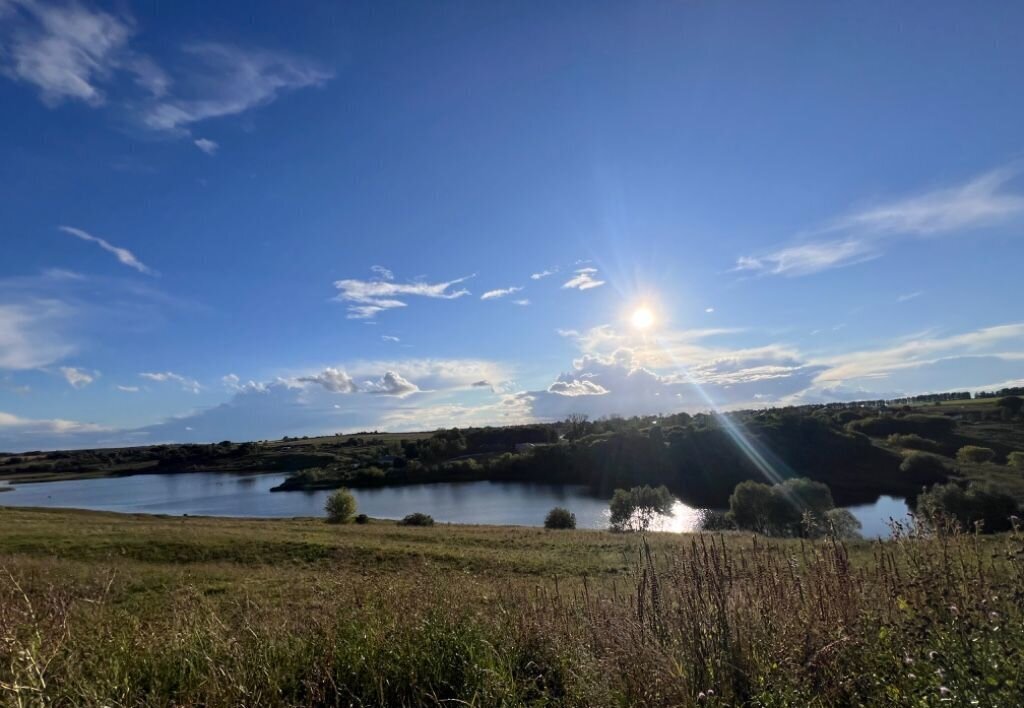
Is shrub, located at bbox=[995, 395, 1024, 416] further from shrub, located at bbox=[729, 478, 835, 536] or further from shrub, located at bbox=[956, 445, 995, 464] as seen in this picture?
shrub, located at bbox=[729, 478, 835, 536]

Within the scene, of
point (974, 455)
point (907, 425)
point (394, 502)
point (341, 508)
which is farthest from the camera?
point (907, 425)

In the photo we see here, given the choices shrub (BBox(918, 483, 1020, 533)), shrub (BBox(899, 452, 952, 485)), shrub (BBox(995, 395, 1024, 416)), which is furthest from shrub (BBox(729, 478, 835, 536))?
shrub (BBox(995, 395, 1024, 416))

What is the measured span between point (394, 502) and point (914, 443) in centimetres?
8427

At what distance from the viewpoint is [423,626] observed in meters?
3.98

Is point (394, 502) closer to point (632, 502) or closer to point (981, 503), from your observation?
point (632, 502)

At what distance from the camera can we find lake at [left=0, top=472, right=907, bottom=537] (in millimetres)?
65500

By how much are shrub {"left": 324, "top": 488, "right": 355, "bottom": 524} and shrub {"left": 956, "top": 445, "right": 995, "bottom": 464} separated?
251 feet

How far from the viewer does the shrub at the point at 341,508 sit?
167ft

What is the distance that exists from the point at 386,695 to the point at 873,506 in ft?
257

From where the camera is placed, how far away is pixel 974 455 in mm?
75875

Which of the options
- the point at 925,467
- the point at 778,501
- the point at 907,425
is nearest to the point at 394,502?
the point at 778,501

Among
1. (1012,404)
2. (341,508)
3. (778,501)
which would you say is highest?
(1012,404)

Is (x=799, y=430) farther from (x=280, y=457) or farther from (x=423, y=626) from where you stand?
(x=280, y=457)

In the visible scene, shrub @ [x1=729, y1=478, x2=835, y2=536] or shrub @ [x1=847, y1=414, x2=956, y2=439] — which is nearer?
shrub @ [x1=729, y1=478, x2=835, y2=536]
